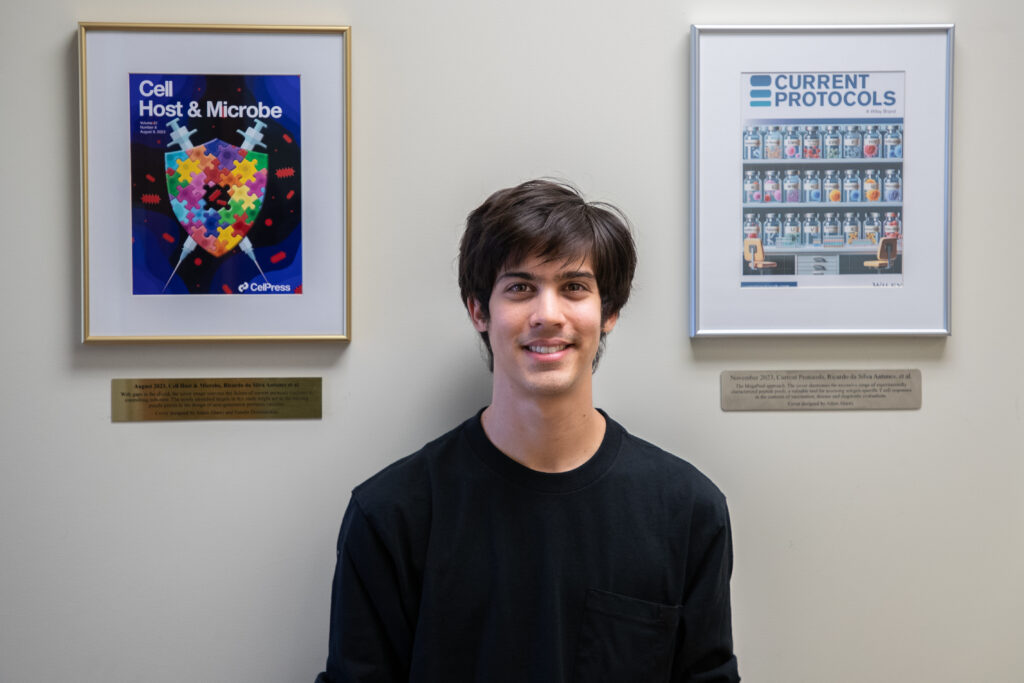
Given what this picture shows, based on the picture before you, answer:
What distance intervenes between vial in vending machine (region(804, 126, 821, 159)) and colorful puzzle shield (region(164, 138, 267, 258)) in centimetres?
88

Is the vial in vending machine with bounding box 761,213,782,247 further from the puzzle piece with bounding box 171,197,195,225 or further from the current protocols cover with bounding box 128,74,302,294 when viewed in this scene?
the puzzle piece with bounding box 171,197,195,225

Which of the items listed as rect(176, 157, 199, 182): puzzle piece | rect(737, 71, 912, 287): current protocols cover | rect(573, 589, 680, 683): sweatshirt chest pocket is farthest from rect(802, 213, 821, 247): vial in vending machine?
rect(176, 157, 199, 182): puzzle piece

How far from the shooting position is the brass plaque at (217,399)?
3.84 ft

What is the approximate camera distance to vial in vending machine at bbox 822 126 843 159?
1181 millimetres

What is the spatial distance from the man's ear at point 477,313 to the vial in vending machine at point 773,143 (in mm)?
552

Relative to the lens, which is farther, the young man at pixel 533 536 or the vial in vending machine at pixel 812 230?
the vial in vending machine at pixel 812 230

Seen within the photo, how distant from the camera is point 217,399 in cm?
117

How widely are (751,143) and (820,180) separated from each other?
0.42 feet

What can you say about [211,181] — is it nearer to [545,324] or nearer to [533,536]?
[545,324]

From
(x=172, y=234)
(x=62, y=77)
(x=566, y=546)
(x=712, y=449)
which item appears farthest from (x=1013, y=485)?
(x=62, y=77)

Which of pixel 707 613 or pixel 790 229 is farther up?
pixel 790 229

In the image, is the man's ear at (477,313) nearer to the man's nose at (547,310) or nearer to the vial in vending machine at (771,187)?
the man's nose at (547,310)

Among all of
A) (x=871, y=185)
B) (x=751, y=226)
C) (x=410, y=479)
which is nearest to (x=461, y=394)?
(x=410, y=479)

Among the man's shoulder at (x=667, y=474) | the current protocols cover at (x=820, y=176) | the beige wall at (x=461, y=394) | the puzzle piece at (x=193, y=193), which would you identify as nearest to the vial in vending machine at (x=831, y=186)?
the current protocols cover at (x=820, y=176)
